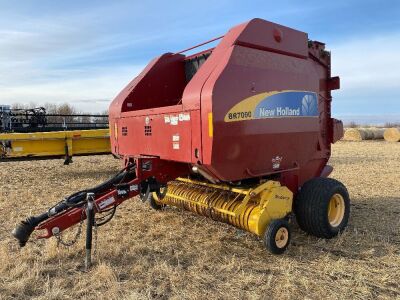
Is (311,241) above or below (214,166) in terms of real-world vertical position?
below

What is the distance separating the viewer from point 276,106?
13.7 feet

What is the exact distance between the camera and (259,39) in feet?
13.5

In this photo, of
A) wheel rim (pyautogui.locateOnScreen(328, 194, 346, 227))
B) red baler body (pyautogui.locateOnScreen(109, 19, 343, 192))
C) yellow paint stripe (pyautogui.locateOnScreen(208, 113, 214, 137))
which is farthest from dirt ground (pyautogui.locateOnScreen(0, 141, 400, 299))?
yellow paint stripe (pyautogui.locateOnScreen(208, 113, 214, 137))

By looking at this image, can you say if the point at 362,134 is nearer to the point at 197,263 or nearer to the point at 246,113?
the point at 246,113

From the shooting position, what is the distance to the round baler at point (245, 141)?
3750mm

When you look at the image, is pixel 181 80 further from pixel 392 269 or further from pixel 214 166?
pixel 392 269

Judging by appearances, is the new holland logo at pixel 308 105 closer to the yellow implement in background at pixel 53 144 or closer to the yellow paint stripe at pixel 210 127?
the yellow paint stripe at pixel 210 127

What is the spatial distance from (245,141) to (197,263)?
123 centimetres

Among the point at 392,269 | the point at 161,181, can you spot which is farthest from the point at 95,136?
the point at 392,269

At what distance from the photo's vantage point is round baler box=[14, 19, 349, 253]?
12.3ft

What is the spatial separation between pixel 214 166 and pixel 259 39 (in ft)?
4.60

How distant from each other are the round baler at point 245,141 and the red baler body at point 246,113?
1 cm

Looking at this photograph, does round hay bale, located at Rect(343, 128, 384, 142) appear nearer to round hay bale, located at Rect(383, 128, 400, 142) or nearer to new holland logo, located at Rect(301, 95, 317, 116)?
round hay bale, located at Rect(383, 128, 400, 142)

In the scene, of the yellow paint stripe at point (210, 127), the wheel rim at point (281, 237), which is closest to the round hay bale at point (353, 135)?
the wheel rim at point (281, 237)
